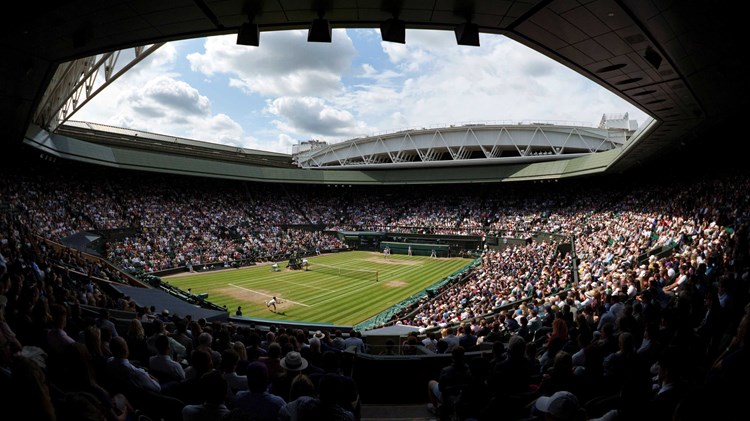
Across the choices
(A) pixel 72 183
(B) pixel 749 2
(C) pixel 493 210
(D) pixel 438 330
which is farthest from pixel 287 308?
(C) pixel 493 210

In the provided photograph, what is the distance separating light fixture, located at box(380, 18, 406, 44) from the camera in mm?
7633

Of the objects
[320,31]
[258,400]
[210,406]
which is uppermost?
[320,31]

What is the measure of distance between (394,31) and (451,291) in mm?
19181

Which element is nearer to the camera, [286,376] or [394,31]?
[286,376]

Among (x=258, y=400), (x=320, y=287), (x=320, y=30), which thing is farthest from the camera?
(x=320, y=287)

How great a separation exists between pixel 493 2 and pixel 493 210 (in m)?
44.6

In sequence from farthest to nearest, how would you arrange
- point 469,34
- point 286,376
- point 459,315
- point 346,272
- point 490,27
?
point 346,272
point 459,315
point 490,27
point 469,34
point 286,376

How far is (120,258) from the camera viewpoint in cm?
3031

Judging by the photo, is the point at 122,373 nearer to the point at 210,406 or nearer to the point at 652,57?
the point at 210,406

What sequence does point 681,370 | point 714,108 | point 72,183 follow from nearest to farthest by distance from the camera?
point 681,370, point 714,108, point 72,183

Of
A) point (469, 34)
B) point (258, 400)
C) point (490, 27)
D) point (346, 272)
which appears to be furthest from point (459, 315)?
point (346, 272)

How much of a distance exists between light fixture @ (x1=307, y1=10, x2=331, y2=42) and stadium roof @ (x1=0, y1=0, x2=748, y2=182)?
0.16 metres

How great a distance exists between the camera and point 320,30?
25.0 feet

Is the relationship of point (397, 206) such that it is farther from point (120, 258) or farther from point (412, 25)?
point (412, 25)
